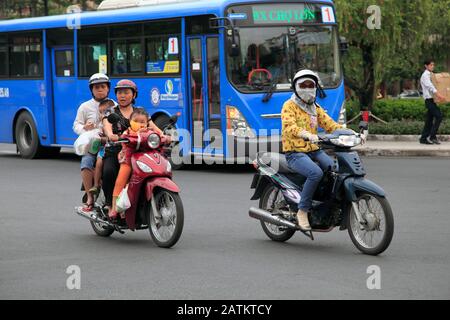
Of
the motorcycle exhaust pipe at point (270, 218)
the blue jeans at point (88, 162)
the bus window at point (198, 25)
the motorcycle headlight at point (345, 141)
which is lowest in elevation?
the motorcycle exhaust pipe at point (270, 218)

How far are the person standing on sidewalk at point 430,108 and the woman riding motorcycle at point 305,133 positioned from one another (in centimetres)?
1239

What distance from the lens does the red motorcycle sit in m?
9.94

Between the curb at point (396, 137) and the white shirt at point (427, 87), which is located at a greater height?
the white shirt at point (427, 87)

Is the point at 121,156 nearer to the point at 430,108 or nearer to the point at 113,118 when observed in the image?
the point at 113,118

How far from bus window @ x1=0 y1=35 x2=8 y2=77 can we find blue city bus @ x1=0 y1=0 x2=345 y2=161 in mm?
2759

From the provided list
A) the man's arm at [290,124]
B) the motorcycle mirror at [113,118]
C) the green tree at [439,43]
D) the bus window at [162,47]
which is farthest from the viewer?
the green tree at [439,43]

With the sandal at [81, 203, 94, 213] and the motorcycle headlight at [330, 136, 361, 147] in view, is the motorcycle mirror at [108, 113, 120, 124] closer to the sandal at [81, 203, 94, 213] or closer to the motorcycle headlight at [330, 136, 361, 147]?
the sandal at [81, 203, 94, 213]

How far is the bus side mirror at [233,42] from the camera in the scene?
1764cm

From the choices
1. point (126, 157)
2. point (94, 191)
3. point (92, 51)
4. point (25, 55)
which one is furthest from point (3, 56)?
point (126, 157)

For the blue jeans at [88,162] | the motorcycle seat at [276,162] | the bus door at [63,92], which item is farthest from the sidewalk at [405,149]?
the blue jeans at [88,162]

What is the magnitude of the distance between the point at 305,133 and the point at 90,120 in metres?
2.46

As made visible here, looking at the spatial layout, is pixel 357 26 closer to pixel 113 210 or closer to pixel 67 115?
pixel 67 115

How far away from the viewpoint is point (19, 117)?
23.1 m

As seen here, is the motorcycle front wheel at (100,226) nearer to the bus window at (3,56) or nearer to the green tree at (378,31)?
the bus window at (3,56)
